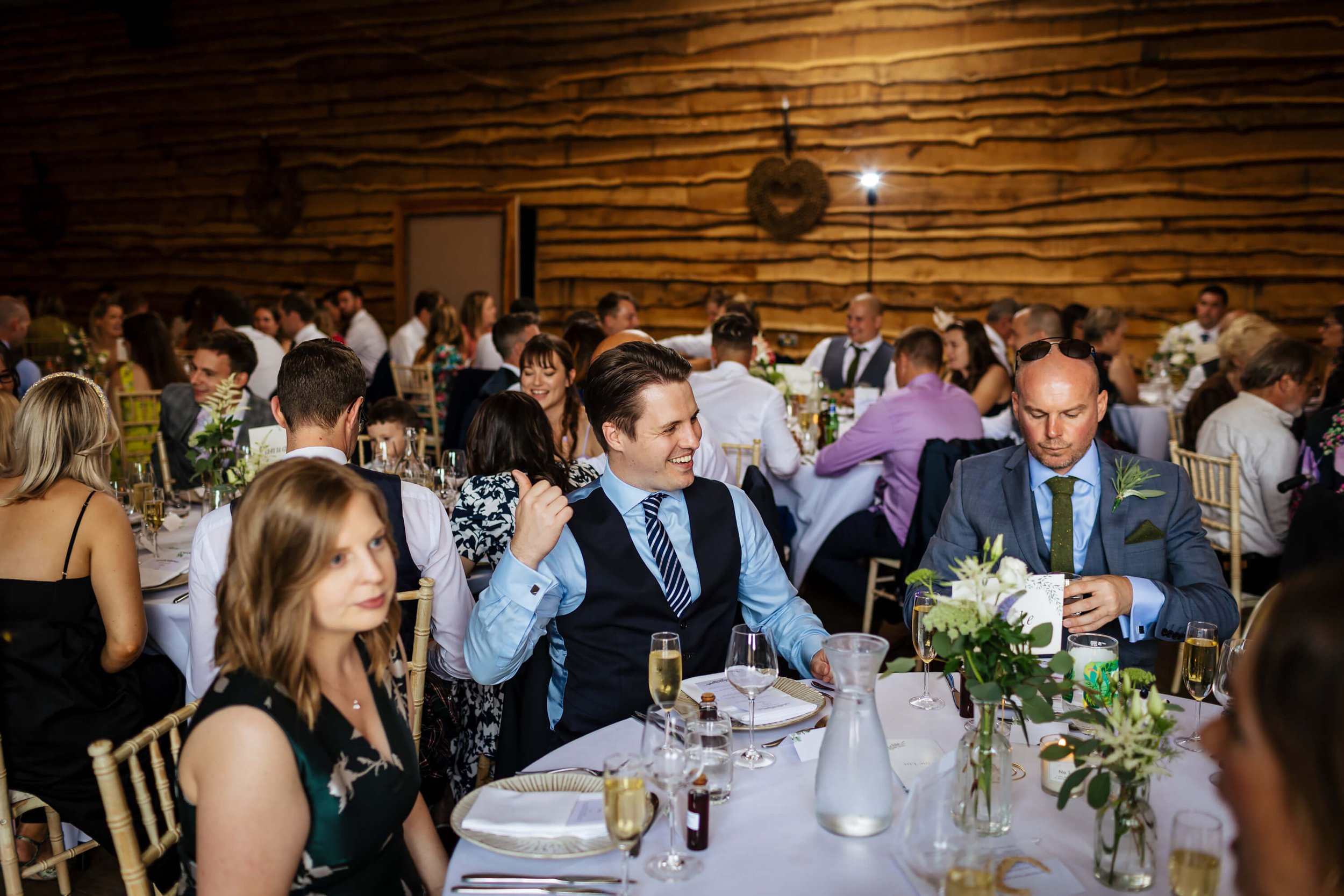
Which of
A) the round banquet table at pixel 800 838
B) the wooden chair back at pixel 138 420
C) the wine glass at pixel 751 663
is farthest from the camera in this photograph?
the wooden chair back at pixel 138 420

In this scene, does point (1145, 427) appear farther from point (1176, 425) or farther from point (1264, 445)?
point (1264, 445)

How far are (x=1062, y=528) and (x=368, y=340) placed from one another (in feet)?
26.1

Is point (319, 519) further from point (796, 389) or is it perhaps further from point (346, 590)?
point (796, 389)

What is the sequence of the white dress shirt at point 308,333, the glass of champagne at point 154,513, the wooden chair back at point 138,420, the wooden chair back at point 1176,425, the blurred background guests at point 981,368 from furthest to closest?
the white dress shirt at point 308,333 → the blurred background guests at point 981,368 → the wooden chair back at point 1176,425 → the wooden chair back at point 138,420 → the glass of champagne at point 154,513

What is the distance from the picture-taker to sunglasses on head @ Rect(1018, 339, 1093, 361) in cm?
243

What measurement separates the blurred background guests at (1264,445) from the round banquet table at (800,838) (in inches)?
126

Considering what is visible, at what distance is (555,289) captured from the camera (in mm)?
10234

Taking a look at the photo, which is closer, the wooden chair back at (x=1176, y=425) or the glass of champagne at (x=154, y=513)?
the glass of champagne at (x=154, y=513)

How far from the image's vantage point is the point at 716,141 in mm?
9281

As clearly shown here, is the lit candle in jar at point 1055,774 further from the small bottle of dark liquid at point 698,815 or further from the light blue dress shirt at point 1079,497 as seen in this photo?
the light blue dress shirt at point 1079,497

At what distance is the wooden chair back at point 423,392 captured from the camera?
297 inches

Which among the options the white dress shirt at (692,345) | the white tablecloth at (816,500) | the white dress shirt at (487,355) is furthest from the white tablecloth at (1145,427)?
the white dress shirt at (487,355)

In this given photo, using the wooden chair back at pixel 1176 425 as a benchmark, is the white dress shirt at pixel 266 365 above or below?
above

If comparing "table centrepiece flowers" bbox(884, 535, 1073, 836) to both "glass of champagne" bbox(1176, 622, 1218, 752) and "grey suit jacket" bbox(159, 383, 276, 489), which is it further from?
"grey suit jacket" bbox(159, 383, 276, 489)
